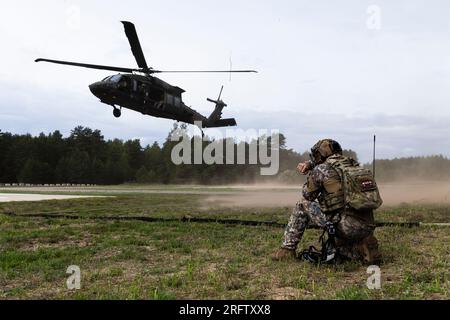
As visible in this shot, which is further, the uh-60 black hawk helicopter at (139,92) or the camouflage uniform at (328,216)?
the uh-60 black hawk helicopter at (139,92)

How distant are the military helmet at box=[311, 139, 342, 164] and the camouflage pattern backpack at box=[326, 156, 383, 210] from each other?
31 cm

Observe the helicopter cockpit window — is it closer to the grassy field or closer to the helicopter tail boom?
the helicopter tail boom

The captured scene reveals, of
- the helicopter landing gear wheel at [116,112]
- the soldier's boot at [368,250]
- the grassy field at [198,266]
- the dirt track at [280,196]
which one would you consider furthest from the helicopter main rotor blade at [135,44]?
the soldier's boot at [368,250]

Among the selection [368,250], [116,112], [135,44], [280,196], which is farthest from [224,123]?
[368,250]

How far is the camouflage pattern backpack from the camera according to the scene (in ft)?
19.0

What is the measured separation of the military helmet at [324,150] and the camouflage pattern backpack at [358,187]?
1.02 ft

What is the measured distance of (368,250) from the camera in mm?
6051

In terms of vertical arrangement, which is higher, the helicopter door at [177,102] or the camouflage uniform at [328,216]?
the helicopter door at [177,102]

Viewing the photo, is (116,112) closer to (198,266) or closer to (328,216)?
(198,266)

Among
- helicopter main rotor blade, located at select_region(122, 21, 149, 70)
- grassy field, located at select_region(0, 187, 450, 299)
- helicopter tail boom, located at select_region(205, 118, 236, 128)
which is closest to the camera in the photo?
grassy field, located at select_region(0, 187, 450, 299)

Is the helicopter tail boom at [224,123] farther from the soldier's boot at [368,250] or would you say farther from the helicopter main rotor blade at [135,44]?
the soldier's boot at [368,250]

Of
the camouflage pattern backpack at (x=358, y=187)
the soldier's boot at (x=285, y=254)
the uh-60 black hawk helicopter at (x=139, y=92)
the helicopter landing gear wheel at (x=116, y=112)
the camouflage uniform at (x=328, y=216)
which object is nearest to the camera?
the camouflage pattern backpack at (x=358, y=187)

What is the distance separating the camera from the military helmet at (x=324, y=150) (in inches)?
250

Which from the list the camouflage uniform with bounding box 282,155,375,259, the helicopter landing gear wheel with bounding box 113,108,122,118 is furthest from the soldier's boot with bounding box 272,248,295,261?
the helicopter landing gear wheel with bounding box 113,108,122,118
